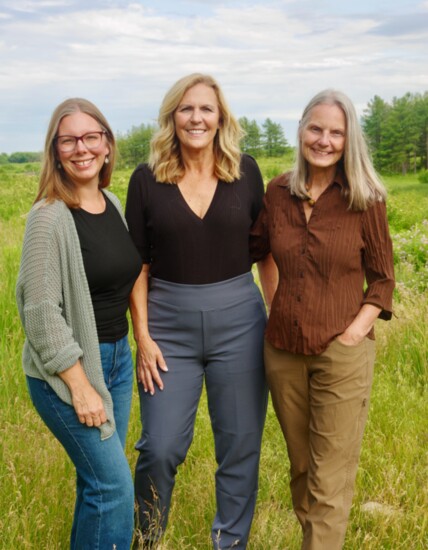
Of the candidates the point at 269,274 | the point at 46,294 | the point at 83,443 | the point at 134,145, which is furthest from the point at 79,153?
the point at 134,145

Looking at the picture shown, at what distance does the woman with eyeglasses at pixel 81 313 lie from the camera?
2.76 m

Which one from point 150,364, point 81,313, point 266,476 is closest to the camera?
point 81,313

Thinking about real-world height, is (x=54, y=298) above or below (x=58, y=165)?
below

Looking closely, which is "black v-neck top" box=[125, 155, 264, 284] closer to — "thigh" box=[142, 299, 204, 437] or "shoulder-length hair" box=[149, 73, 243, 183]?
"shoulder-length hair" box=[149, 73, 243, 183]

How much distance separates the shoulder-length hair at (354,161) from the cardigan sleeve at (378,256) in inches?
2.7

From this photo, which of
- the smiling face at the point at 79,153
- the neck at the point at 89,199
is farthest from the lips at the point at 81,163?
the neck at the point at 89,199

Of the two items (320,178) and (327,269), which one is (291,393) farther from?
(320,178)

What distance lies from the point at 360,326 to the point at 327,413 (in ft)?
1.48

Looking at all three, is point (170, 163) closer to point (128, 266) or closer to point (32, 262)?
point (128, 266)

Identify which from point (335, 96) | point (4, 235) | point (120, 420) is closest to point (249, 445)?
point (120, 420)

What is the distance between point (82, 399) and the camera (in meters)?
2.81

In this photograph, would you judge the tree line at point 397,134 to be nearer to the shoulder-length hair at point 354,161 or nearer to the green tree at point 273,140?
the green tree at point 273,140

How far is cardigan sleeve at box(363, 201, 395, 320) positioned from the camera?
3.23 meters

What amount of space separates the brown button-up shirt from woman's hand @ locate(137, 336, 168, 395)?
2.03 ft
